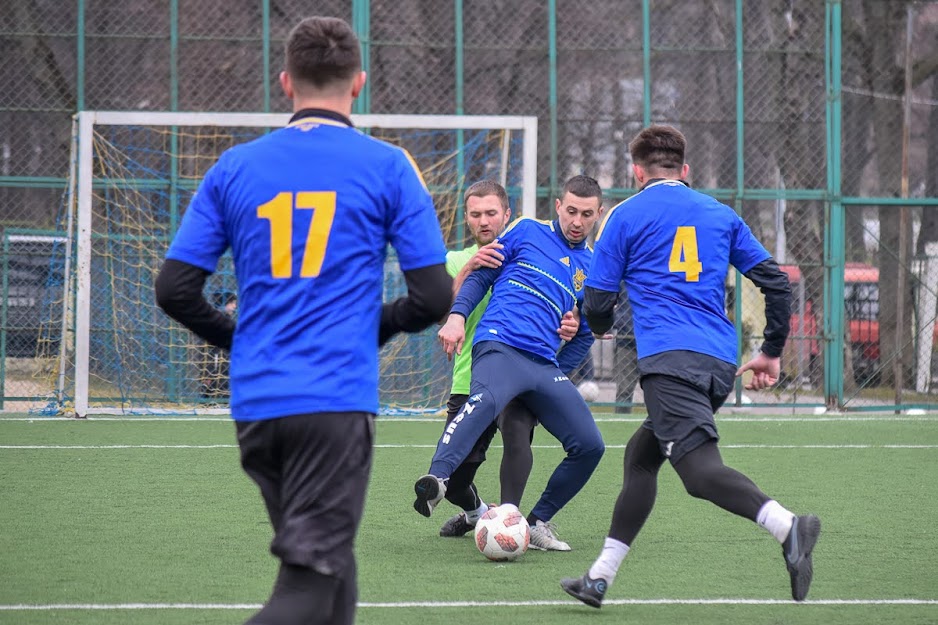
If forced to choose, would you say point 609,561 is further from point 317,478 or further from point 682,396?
point 317,478

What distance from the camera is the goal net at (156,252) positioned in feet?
41.2

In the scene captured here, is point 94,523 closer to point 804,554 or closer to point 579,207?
point 579,207

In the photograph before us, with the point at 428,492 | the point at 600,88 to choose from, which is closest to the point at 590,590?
the point at 428,492

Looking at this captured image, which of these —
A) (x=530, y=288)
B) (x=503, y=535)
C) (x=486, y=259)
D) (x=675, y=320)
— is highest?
(x=486, y=259)

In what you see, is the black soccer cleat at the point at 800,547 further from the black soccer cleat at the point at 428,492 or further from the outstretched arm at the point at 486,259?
the outstretched arm at the point at 486,259

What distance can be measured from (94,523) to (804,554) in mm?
3783

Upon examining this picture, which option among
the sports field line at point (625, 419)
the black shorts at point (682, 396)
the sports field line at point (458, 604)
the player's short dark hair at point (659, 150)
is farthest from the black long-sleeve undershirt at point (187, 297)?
the sports field line at point (625, 419)

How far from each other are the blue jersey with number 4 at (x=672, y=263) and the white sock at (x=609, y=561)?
0.71 metres

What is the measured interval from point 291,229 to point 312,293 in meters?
0.16

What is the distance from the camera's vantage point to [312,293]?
10.6ft

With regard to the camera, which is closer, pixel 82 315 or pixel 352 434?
pixel 352 434

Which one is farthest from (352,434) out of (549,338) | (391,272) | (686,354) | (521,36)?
(521,36)

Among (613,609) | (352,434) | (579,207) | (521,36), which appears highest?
(521,36)

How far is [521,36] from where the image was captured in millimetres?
14383
